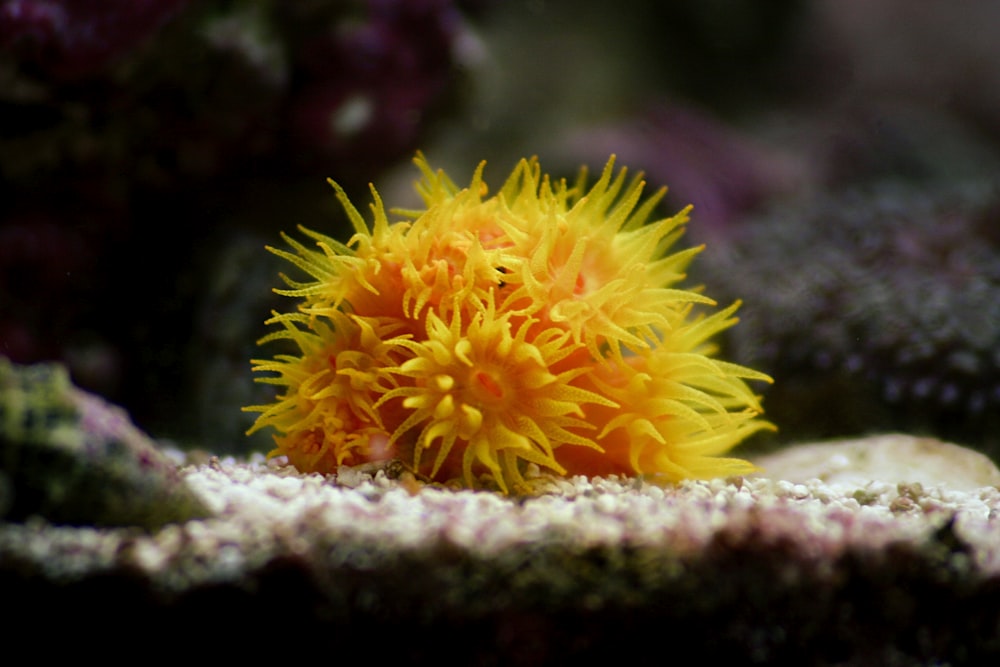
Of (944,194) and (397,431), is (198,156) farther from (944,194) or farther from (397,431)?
(944,194)

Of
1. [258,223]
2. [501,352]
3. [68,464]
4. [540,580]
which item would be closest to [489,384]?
[501,352]

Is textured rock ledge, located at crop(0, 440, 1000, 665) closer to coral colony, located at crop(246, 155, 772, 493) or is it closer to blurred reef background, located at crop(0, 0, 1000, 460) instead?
coral colony, located at crop(246, 155, 772, 493)

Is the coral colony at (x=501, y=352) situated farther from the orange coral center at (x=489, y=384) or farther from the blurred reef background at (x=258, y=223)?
the blurred reef background at (x=258, y=223)

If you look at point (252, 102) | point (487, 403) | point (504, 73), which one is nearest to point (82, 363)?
point (252, 102)

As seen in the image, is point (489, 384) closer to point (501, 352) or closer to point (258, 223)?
point (501, 352)

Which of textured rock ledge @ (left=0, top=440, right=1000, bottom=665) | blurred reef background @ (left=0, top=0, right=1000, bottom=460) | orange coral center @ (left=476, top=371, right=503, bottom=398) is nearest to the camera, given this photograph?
textured rock ledge @ (left=0, top=440, right=1000, bottom=665)

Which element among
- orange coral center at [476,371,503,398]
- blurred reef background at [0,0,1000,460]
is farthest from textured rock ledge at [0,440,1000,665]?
blurred reef background at [0,0,1000,460]

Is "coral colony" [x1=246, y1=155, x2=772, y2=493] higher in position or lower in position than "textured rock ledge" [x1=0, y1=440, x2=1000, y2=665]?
higher
